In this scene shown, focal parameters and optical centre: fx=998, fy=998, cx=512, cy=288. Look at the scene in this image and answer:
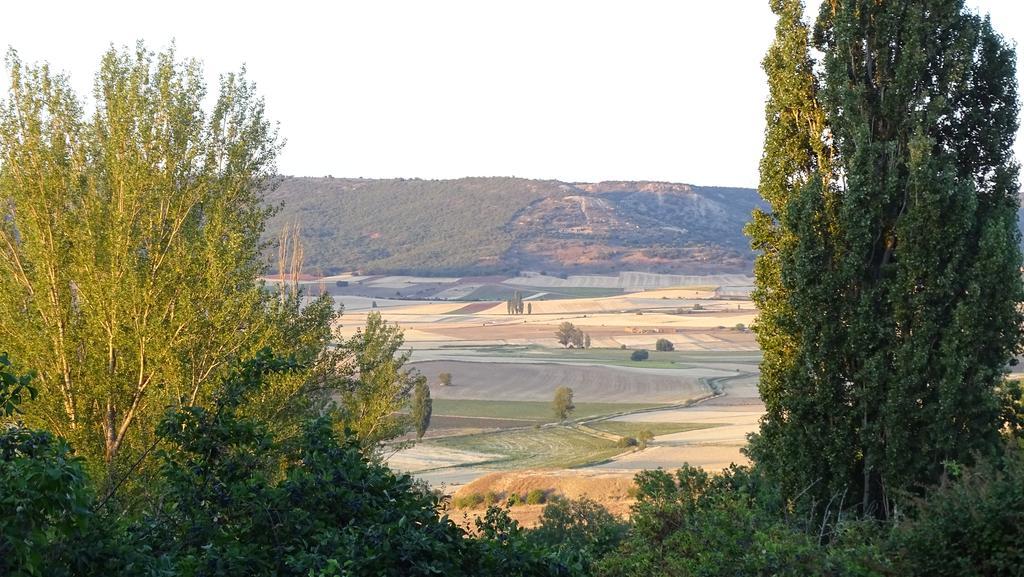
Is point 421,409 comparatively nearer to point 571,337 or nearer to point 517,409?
point 517,409

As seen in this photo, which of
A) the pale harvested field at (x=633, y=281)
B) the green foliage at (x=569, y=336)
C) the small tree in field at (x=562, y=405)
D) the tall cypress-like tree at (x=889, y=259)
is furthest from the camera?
the pale harvested field at (x=633, y=281)

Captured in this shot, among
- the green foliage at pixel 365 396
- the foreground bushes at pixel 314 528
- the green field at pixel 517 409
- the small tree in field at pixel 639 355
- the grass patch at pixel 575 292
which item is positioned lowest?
the green field at pixel 517 409

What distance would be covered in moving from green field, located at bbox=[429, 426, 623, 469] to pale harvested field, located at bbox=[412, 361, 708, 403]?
1777 cm

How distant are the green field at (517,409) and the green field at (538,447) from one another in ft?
26.7

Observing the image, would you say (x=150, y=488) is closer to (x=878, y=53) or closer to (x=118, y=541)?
(x=118, y=541)

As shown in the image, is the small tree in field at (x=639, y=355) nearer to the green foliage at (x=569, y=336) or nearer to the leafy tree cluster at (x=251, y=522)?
the green foliage at (x=569, y=336)

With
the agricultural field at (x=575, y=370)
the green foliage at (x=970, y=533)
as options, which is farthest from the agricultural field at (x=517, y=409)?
the green foliage at (x=970, y=533)

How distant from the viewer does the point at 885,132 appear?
16.2m

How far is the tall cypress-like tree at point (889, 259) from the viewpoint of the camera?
14625mm

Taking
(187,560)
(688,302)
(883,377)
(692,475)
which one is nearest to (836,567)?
(692,475)

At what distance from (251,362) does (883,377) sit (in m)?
10.2

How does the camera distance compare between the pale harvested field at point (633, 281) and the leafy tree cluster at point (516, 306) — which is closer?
the leafy tree cluster at point (516, 306)

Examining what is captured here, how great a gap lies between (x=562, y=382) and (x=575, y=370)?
512cm

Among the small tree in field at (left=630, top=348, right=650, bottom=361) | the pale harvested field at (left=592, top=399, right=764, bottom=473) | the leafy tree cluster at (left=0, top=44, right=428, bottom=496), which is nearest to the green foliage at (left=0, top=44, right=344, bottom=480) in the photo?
the leafy tree cluster at (left=0, top=44, right=428, bottom=496)
